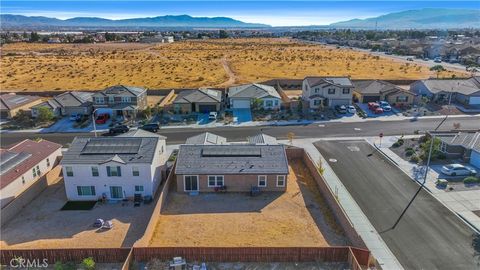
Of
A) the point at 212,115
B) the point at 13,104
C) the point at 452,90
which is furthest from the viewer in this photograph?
the point at 452,90

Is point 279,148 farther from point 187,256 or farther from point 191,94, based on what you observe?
point 191,94

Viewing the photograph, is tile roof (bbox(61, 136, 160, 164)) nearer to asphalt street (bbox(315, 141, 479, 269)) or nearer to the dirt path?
asphalt street (bbox(315, 141, 479, 269))

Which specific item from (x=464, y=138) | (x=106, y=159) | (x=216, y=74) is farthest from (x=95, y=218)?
(x=216, y=74)

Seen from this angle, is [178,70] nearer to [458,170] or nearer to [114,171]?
[114,171]

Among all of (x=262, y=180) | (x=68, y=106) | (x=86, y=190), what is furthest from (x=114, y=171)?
(x=68, y=106)

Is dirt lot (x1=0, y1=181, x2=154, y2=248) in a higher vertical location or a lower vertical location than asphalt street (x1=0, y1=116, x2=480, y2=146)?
lower

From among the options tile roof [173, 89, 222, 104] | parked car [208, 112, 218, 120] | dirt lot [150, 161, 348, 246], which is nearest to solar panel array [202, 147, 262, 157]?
dirt lot [150, 161, 348, 246]

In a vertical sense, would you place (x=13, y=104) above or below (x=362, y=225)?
above
